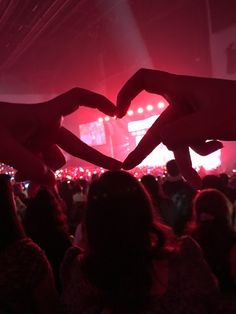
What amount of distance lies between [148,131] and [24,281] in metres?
1.20

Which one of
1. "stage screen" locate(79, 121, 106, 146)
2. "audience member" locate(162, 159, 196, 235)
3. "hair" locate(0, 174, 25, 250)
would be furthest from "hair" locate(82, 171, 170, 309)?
"stage screen" locate(79, 121, 106, 146)

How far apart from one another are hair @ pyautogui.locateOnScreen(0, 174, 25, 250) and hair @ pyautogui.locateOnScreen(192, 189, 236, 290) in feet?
3.84

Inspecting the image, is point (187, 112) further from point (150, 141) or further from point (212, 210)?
point (212, 210)

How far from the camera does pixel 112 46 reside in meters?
14.2

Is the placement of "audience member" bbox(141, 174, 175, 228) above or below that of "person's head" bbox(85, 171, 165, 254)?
below

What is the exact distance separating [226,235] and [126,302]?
3.72ft

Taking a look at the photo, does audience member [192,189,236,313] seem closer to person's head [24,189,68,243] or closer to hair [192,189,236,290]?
hair [192,189,236,290]

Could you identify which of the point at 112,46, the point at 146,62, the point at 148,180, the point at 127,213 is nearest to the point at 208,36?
the point at 146,62

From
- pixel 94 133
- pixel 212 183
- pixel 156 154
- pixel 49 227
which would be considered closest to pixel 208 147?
pixel 49 227

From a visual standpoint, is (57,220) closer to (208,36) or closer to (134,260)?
(134,260)

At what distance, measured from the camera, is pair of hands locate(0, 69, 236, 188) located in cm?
65

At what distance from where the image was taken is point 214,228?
7.68ft

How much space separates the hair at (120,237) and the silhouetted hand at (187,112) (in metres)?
0.69

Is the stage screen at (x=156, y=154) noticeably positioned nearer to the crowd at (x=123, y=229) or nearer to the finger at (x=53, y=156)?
the crowd at (x=123, y=229)
